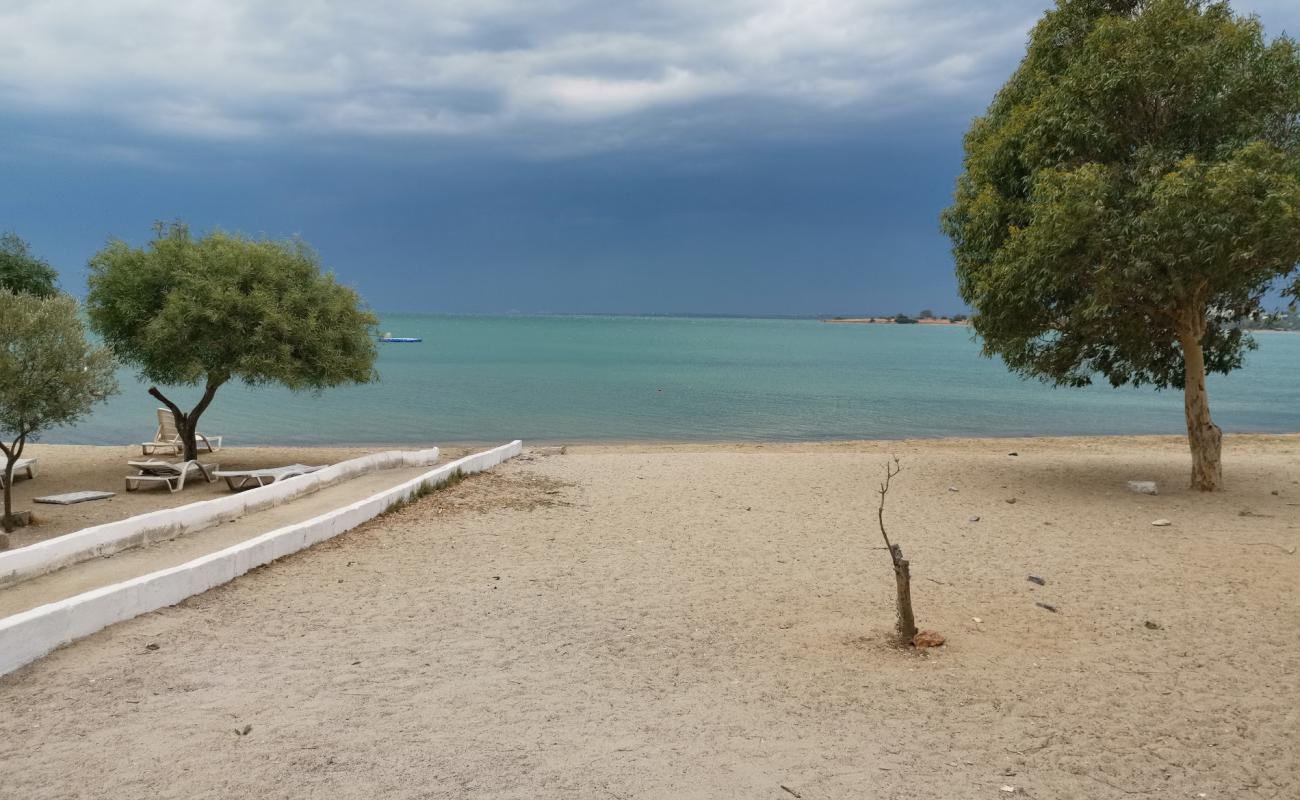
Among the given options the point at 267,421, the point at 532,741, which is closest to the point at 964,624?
the point at 532,741

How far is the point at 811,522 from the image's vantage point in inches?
480

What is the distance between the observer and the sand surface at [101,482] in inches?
495

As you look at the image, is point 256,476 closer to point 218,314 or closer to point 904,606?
point 218,314

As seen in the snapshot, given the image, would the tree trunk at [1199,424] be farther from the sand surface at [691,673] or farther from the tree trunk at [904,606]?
the tree trunk at [904,606]

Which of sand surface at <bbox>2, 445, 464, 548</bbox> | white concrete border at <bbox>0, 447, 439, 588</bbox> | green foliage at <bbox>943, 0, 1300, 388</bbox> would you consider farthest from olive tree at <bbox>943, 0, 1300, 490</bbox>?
sand surface at <bbox>2, 445, 464, 548</bbox>

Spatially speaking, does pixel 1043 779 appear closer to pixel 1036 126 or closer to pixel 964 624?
pixel 964 624

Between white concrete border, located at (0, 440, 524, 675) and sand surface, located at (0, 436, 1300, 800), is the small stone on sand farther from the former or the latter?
white concrete border, located at (0, 440, 524, 675)

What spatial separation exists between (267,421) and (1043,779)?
32.2m

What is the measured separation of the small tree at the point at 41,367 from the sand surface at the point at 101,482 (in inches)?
34.2

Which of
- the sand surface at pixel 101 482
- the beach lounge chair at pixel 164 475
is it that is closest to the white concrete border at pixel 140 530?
the sand surface at pixel 101 482

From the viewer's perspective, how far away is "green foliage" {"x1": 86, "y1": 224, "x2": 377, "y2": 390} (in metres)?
16.1

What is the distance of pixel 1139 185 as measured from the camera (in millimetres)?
12500

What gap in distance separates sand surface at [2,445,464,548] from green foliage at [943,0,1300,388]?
13.6 m

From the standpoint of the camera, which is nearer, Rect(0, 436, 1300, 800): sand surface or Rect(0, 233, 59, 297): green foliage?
Rect(0, 436, 1300, 800): sand surface
